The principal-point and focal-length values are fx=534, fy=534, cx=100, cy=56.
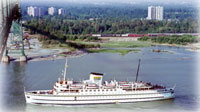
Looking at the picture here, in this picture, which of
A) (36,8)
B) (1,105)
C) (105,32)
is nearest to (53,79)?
(1,105)

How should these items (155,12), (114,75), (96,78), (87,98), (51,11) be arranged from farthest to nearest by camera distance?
(51,11) < (155,12) < (114,75) < (96,78) < (87,98)

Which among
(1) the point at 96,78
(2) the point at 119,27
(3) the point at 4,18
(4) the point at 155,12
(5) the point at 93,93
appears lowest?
(2) the point at 119,27

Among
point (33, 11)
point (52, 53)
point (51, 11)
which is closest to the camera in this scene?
point (52, 53)

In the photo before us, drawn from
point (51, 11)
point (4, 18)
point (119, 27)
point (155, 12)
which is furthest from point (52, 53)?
point (51, 11)

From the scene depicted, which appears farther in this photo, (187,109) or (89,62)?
(89,62)

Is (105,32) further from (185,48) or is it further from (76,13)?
(76,13)

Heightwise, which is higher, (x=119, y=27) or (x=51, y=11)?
(x=51, y=11)

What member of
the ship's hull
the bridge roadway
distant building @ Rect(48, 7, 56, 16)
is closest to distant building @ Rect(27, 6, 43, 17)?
distant building @ Rect(48, 7, 56, 16)

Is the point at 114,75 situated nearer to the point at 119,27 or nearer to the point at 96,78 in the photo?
the point at 96,78
